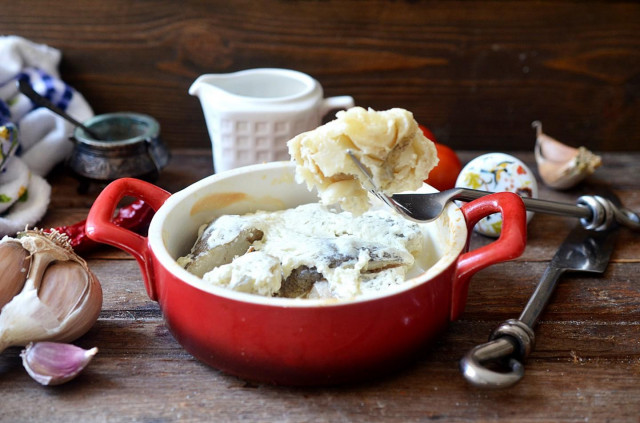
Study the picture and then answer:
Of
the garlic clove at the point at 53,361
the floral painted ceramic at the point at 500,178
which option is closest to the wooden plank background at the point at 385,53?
the floral painted ceramic at the point at 500,178

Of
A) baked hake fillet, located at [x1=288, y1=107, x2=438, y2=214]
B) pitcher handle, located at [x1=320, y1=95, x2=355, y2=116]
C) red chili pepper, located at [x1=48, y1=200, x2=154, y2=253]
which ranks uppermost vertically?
baked hake fillet, located at [x1=288, y1=107, x2=438, y2=214]

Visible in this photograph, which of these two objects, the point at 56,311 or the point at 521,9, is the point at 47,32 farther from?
the point at 521,9

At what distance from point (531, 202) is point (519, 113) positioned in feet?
2.00

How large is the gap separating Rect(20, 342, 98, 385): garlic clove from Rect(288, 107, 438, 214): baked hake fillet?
1.33 feet

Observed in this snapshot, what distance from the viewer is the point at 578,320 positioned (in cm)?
111

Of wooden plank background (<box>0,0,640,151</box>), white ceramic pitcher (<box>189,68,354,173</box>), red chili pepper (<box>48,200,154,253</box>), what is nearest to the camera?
red chili pepper (<box>48,200,154,253</box>)

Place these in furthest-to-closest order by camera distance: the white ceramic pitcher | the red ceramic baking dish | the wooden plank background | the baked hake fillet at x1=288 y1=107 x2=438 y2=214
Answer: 1. the wooden plank background
2. the white ceramic pitcher
3. the baked hake fillet at x1=288 y1=107 x2=438 y2=214
4. the red ceramic baking dish

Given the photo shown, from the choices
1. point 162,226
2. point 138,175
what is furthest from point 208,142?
point 162,226

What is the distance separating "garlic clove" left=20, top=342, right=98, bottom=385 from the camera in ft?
3.04

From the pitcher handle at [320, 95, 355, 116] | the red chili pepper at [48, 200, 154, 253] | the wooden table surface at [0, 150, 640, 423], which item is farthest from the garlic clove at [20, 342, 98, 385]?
the pitcher handle at [320, 95, 355, 116]

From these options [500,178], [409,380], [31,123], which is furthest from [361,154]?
[31,123]

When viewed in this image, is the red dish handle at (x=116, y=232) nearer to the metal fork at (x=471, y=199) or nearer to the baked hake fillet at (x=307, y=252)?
the baked hake fillet at (x=307, y=252)

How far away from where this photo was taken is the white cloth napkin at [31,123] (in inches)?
56.1

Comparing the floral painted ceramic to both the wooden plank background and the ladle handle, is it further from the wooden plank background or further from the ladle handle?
the ladle handle
